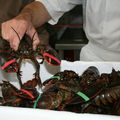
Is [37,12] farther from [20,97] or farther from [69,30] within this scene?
[69,30]

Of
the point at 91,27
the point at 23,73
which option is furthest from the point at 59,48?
the point at 23,73

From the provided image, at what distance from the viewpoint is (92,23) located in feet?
4.78

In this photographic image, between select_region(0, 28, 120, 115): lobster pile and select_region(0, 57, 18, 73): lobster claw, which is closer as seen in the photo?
select_region(0, 28, 120, 115): lobster pile

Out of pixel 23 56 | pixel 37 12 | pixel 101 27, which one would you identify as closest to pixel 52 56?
pixel 23 56

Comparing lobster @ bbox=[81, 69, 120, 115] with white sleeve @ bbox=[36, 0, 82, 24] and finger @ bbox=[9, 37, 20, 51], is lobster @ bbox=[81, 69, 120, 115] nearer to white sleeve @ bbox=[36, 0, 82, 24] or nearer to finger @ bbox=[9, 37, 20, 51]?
finger @ bbox=[9, 37, 20, 51]

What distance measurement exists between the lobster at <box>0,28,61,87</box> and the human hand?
0.8 inches

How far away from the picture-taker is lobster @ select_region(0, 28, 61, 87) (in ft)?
3.84

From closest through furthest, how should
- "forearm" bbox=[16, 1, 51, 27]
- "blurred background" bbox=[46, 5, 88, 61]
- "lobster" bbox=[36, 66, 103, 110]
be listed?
"lobster" bbox=[36, 66, 103, 110] < "forearm" bbox=[16, 1, 51, 27] < "blurred background" bbox=[46, 5, 88, 61]

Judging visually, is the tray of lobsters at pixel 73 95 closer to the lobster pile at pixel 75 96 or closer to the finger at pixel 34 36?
the lobster pile at pixel 75 96

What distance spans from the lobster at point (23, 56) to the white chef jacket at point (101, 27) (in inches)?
12.3

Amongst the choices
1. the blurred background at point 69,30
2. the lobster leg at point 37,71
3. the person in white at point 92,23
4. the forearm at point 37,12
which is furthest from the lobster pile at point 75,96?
the blurred background at point 69,30

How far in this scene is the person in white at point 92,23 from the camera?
1.34m

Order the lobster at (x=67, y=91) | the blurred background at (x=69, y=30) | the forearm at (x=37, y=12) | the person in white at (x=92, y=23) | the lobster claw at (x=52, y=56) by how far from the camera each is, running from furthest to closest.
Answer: the blurred background at (x=69, y=30)
the forearm at (x=37, y=12)
the person in white at (x=92, y=23)
the lobster claw at (x=52, y=56)
the lobster at (x=67, y=91)

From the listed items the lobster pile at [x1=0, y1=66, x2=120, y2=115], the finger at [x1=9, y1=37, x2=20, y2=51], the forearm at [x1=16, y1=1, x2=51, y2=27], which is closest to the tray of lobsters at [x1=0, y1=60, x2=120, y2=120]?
the lobster pile at [x1=0, y1=66, x2=120, y2=115]
